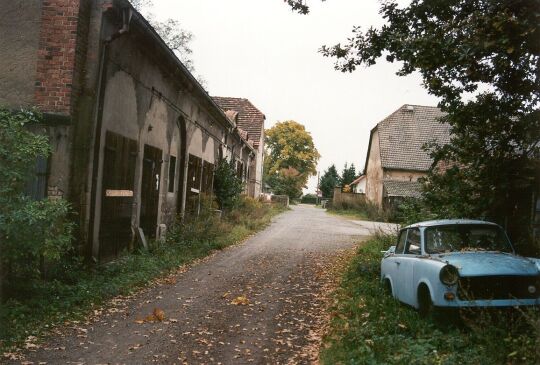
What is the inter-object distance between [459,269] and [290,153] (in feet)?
227

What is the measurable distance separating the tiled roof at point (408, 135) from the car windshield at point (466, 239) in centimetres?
2963

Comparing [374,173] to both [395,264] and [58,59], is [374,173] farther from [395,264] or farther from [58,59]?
[58,59]

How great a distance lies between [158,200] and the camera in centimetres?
1316

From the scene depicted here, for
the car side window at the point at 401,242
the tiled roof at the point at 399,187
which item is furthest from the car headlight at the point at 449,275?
the tiled roof at the point at 399,187

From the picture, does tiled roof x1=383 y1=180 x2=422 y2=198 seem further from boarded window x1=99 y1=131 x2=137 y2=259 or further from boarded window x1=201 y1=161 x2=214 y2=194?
boarded window x1=99 y1=131 x2=137 y2=259

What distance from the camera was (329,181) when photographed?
287 feet

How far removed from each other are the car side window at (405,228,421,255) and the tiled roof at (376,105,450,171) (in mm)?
29351

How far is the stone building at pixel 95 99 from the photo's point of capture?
8.28 metres

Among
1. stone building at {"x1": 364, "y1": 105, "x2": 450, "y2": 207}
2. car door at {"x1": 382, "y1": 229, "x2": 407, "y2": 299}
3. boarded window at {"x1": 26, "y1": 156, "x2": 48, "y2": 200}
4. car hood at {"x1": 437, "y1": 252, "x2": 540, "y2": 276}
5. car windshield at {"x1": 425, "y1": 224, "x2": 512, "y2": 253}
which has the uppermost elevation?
stone building at {"x1": 364, "y1": 105, "x2": 450, "y2": 207}

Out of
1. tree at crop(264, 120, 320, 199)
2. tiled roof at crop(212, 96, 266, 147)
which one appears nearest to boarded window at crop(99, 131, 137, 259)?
tiled roof at crop(212, 96, 266, 147)

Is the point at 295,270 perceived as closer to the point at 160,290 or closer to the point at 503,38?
the point at 160,290

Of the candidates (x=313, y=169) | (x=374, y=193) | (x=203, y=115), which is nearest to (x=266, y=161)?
(x=313, y=169)

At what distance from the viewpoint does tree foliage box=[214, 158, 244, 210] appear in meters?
20.2

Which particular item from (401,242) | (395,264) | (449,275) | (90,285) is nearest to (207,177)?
(90,285)
